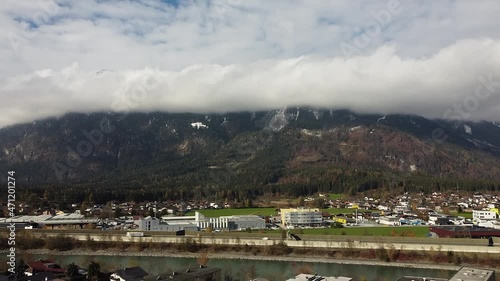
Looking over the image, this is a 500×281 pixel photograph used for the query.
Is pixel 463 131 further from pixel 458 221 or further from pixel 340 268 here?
pixel 340 268

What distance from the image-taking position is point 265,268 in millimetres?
20266

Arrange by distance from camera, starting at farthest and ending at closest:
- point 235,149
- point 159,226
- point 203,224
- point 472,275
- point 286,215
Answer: point 235,149 → point 286,215 → point 203,224 → point 159,226 → point 472,275

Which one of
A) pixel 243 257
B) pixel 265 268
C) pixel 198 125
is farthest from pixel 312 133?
pixel 265 268

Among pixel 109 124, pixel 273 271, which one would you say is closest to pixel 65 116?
pixel 109 124

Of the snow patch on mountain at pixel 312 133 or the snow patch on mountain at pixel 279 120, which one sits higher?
the snow patch on mountain at pixel 279 120

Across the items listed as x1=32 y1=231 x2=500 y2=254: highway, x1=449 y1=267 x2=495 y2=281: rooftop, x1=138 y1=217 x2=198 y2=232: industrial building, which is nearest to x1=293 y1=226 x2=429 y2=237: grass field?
x1=32 y1=231 x2=500 y2=254: highway

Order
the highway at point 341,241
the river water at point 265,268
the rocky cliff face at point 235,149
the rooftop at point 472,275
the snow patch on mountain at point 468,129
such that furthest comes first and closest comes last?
the snow patch on mountain at point 468,129 < the rocky cliff face at point 235,149 < the highway at point 341,241 < the river water at point 265,268 < the rooftop at point 472,275

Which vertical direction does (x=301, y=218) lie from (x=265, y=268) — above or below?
above

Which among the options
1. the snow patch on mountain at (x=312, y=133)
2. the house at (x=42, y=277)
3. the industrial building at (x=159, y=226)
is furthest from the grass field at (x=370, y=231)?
the snow patch on mountain at (x=312, y=133)

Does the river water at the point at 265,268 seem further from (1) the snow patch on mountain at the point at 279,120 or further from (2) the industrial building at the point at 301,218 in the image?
(1) the snow patch on mountain at the point at 279,120

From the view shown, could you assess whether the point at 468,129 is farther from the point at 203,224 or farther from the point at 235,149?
the point at 203,224

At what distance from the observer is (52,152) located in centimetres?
8881

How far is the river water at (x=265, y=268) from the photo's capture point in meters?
18.0

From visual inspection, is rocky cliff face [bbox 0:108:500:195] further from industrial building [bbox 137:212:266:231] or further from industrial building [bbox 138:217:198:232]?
industrial building [bbox 138:217:198:232]
